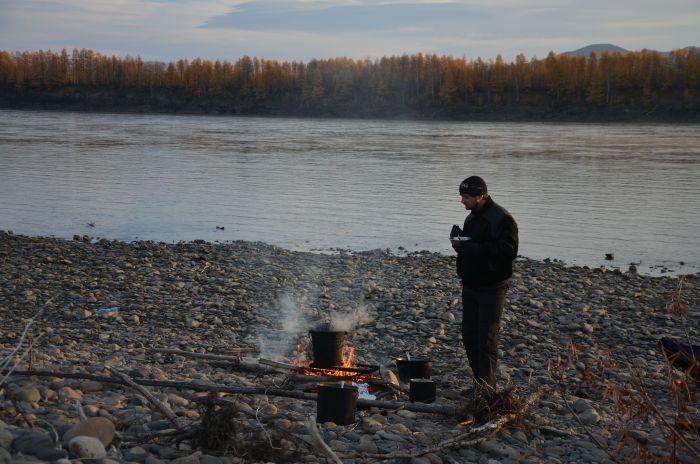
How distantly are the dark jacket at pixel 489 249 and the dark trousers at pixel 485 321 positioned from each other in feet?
0.26

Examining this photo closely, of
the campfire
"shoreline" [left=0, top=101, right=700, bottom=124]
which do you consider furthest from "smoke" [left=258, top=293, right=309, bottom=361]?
"shoreline" [left=0, top=101, right=700, bottom=124]

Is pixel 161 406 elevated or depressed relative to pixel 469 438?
elevated

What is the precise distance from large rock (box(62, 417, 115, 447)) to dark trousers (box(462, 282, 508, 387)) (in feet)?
10.5

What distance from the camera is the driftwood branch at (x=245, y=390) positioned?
711cm

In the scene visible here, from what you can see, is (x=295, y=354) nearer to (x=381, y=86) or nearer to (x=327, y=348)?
(x=327, y=348)

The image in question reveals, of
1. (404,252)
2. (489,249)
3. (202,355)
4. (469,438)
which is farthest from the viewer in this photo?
(404,252)

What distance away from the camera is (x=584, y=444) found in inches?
262

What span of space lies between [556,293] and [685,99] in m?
117

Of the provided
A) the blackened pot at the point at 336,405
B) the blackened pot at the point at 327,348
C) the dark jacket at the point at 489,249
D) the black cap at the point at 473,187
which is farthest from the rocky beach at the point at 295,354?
the black cap at the point at 473,187

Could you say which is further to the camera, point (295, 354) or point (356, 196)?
point (356, 196)

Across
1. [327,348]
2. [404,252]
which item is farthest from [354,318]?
[404,252]

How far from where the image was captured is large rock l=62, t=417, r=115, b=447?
5.45 m

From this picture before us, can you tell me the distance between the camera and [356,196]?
29078 mm

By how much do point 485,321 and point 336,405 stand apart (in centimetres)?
158
